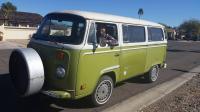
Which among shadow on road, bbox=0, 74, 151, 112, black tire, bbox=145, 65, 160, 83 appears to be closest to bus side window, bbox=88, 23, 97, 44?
shadow on road, bbox=0, 74, 151, 112

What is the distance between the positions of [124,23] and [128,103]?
7.19 ft

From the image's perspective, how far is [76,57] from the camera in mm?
6668

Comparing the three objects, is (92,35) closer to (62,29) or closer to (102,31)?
(102,31)

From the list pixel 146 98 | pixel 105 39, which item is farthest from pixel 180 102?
pixel 105 39

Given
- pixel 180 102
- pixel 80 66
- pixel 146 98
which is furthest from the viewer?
pixel 146 98

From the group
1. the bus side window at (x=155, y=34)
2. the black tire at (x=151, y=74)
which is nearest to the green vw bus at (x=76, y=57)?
the bus side window at (x=155, y=34)

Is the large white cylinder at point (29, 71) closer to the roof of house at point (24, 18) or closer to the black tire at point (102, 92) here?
the black tire at point (102, 92)

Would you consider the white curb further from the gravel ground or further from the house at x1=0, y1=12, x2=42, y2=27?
the house at x1=0, y1=12, x2=42, y2=27

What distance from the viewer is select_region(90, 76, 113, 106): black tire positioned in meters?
7.57

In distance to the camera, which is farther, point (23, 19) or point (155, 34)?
point (23, 19)

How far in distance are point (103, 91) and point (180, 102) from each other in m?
2.18

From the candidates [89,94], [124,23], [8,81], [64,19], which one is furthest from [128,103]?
[8,81]

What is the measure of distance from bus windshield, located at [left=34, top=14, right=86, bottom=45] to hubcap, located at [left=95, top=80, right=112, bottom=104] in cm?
142

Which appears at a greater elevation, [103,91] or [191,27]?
[191,27]
